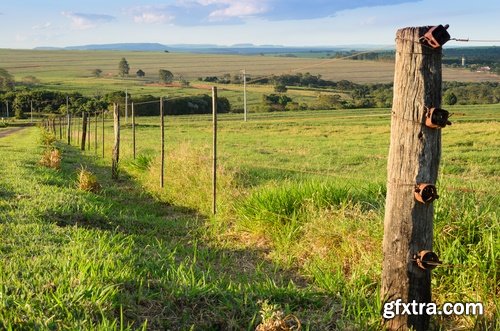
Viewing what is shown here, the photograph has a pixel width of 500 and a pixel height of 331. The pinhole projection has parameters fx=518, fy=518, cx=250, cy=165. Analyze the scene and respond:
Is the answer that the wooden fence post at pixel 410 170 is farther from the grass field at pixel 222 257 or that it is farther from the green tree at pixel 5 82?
the green tree at pixel 5 82

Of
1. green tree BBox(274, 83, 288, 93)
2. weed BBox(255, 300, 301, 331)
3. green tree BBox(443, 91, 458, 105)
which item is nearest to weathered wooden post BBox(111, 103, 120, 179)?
weed BBox(255, 300, 301, 331)

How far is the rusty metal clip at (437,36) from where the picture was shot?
3.48 metres

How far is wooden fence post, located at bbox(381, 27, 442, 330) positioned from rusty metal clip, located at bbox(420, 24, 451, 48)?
0.18 ft

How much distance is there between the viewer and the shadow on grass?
373 centimetres

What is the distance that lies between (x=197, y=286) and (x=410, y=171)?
184cm

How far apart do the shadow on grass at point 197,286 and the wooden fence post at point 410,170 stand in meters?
0.60

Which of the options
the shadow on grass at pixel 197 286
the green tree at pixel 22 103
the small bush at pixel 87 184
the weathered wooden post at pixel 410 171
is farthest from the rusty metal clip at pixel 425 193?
the green tree at pixel 22 103

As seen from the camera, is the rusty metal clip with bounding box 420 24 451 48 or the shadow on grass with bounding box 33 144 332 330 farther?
the shadow on grass with bounding box 33 144 332 330

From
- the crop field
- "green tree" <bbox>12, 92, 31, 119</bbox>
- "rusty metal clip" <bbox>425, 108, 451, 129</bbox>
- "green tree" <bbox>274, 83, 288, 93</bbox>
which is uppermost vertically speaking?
the crop field

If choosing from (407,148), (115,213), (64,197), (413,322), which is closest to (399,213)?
(407,148)

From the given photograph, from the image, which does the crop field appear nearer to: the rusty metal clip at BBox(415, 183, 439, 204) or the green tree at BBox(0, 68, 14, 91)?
the green tree at BBox(0, 68, 14, 91)

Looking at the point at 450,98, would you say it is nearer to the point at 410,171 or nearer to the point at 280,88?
the point at 280,88

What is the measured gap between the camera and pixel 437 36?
3.49 m

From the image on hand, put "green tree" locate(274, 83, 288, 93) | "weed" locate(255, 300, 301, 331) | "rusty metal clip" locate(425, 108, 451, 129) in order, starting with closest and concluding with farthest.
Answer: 1. "weed" locate(255, 300, 301, 331)
2. "rusty metal clip" locate(425, 108, 451, 129)
3. "green tree" locate(274, 83, 288, 93)
